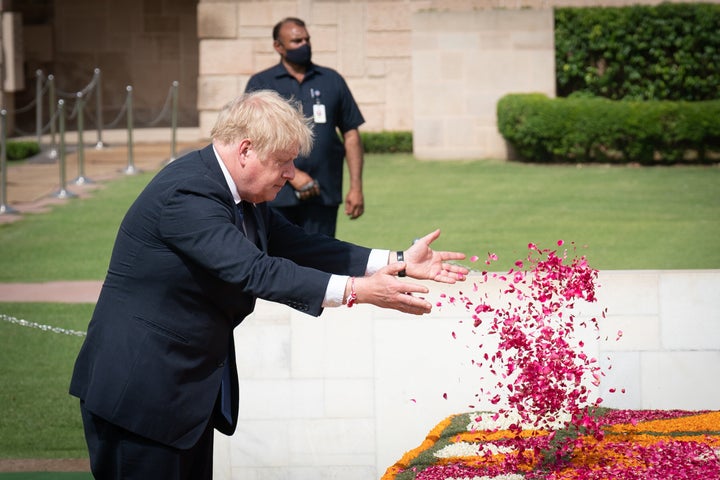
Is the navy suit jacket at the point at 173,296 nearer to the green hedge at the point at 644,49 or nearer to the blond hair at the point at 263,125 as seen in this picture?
the blond hair at the point at 263,125

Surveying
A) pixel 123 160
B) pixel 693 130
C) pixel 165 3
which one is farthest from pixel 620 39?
pixel 165 3

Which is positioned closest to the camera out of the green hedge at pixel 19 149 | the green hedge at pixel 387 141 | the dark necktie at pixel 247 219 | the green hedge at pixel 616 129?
the dark necktie at pixel 247 219

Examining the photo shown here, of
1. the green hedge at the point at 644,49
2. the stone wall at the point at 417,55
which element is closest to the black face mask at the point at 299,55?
the stone wall at the point at 417,55

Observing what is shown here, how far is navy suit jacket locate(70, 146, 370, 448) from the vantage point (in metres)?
3.64

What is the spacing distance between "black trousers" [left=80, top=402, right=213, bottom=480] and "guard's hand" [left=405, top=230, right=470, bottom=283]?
1.05m

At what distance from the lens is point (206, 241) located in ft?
11.8

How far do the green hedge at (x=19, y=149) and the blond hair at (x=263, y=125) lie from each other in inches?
664

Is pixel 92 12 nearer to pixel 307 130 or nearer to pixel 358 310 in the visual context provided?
pixel 358 310

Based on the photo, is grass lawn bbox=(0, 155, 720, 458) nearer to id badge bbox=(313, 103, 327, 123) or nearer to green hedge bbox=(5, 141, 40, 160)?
id badge bbox=(313, 103, 327, 123)

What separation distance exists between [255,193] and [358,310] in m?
1.96

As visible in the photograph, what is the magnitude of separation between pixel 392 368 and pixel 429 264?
1615mm

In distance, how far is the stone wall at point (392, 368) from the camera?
574 cm

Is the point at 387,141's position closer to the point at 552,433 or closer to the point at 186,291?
the point at 552,433

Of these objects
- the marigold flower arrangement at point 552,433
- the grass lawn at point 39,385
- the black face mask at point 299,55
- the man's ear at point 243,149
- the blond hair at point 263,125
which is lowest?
the grass lawn at point 39,385
